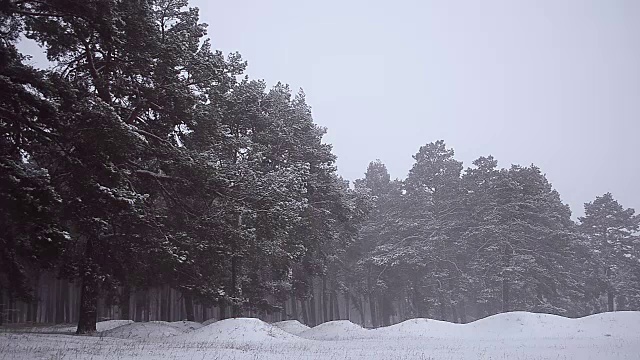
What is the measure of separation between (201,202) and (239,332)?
719 centimetres

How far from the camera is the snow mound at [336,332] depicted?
32.0 m

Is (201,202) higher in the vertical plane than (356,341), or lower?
higher

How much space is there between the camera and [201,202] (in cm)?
2802

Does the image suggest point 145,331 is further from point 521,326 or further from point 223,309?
point 521,326

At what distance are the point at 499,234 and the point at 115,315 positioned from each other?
130 ft

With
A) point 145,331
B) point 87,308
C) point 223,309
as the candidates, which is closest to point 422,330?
point 223,309

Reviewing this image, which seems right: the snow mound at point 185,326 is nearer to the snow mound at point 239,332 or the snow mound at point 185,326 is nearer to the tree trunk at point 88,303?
the snow mound at point 239,332

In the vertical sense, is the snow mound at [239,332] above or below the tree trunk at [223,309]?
below

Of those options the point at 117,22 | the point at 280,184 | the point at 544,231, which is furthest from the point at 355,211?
the point at 117,22

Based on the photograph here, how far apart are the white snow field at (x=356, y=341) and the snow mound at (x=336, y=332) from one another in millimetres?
61

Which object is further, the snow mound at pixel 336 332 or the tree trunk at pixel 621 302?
the tree trunk at pixel 621 302

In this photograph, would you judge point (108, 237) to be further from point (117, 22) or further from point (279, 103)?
point (279, 103)

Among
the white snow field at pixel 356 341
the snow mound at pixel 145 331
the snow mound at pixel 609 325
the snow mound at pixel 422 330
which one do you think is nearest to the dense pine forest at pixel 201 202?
the snow mound at pixel 145 331

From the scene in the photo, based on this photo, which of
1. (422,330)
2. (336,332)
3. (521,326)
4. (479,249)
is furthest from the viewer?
(479,249)
